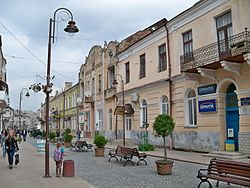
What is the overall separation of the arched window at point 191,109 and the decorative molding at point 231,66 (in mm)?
4381

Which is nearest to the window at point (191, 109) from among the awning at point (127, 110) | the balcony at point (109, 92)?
the awning at point (127, 110)

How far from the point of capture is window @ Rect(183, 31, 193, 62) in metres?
19.7

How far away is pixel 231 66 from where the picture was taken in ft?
51.8

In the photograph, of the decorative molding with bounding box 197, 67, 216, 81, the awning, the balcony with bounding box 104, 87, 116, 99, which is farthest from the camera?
the balcony with bounding box 104, 87, 116, 99

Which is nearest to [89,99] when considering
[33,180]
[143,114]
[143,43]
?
[143,114]

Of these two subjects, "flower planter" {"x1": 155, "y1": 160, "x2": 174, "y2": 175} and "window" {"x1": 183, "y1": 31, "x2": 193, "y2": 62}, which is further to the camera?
"window" {"x1": 183, "y1": 31, "x2": 193, "y2": 62}

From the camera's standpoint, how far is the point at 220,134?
17281 mm

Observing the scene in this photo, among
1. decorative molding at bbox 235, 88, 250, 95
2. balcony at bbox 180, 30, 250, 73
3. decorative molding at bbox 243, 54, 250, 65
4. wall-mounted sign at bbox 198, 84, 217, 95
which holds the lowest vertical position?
decorative molding at bbox 235, 88, 250, 95

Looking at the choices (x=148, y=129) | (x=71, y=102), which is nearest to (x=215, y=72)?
(x=148, y=129)

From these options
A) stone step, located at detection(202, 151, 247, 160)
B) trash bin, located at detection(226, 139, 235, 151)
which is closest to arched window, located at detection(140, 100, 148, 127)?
trash bin, located at detection(226, 139, 235, 151)

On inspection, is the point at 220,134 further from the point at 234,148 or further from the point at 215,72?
the point at 215,72

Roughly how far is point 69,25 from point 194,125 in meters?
11.2

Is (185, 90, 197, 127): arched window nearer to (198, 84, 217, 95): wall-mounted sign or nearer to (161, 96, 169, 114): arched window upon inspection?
(198, 84, 217, 95): wall-mounted sign

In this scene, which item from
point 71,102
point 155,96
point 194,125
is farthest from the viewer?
point 71,102
